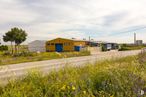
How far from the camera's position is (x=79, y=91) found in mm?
5832

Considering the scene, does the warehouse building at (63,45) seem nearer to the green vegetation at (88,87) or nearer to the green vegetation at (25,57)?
the green vegetation at (25,57)

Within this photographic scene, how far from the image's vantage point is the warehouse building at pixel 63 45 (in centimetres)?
6581

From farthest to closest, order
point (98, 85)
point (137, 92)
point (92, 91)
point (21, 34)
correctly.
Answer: point (21, 34) → point (98, 85) → point (92, 91) → point (137, 92)

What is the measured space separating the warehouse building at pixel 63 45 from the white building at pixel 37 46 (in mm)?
1509

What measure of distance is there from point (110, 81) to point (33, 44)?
69457mm

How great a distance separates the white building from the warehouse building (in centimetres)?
151

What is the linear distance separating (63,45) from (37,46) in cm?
751

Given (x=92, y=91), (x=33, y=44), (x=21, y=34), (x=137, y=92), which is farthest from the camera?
(x=33, y=44)

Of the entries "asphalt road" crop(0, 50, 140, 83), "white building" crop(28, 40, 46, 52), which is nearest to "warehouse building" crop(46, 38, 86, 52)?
"white building" crop(28, 40, 46, 52)

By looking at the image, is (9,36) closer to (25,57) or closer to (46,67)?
(25,57)

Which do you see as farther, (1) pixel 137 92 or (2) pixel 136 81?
(2) pixel 136 81

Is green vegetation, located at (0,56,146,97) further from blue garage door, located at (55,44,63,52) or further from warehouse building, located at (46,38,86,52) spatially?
blue garage door, located at (55,44,63,52)

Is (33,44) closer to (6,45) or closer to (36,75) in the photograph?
(6,45)

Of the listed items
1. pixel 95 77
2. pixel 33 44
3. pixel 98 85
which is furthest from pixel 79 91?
pixel 33 44
